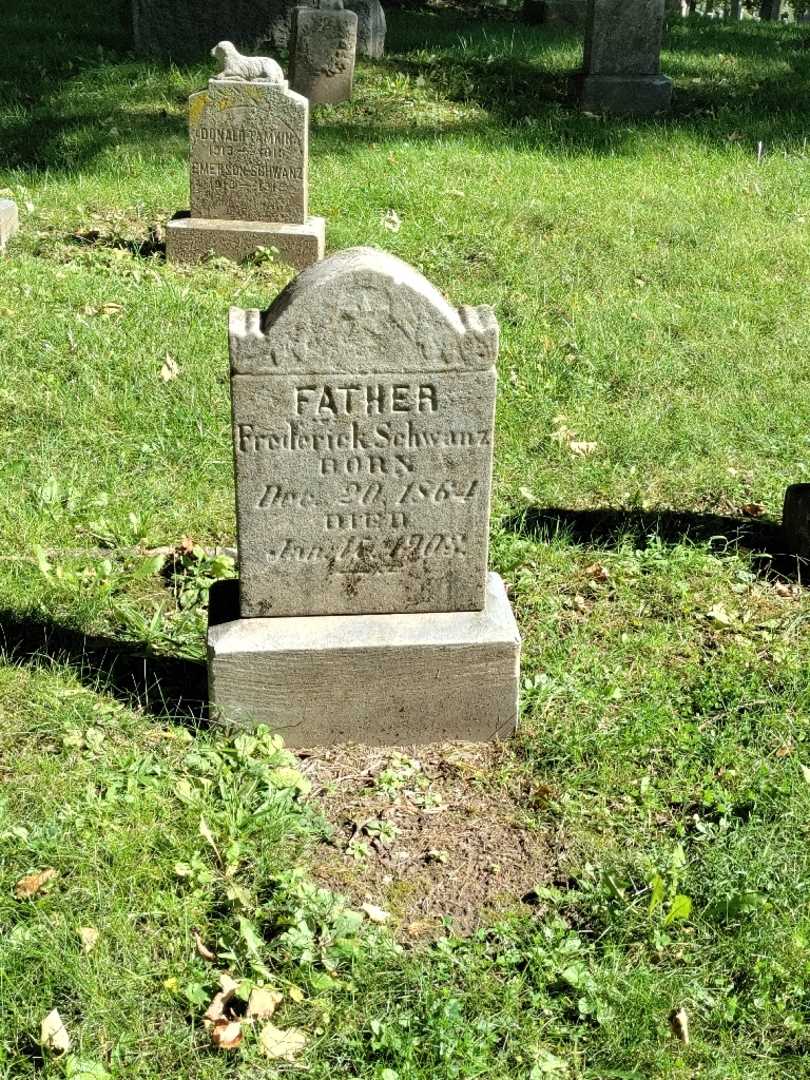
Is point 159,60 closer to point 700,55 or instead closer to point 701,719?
point 700,55

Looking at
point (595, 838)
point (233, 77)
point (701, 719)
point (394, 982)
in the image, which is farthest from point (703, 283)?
point (394, 982)

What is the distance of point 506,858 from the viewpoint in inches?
136

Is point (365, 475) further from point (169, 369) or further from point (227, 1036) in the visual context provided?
point (169, 369)

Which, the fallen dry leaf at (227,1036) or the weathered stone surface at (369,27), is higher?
the weathered stone surface at (369,27)

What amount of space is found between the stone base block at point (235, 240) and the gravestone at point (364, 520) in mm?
4819

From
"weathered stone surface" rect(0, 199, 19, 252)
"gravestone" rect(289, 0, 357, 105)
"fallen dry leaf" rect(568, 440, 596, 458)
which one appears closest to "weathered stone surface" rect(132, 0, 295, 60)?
"gravestone" rect(289, 0, 357, 105)

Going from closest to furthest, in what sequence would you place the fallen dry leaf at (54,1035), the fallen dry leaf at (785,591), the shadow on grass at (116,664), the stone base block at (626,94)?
the fallen dry leaf at (54,1035) → the shadow on grass at (116,664) → the fallen dry leaf at (785,591) → the stone base block at (626,94)

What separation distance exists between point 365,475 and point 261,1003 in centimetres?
152

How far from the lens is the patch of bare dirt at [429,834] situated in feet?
10.8

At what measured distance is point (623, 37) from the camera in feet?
38.5

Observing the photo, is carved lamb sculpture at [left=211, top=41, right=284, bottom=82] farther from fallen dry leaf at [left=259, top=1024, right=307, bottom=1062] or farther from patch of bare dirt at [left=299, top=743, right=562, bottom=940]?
fallen dry leaf at [left=259, top=1024, right=307, bottom=1062]

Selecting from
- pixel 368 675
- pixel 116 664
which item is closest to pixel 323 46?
pixel 116 664

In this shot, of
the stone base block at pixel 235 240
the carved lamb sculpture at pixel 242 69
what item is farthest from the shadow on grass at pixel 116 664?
the carved lamb sculpture at pixel 242 69

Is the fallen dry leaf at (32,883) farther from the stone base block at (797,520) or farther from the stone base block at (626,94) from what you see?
the stone base block at (626,94)
